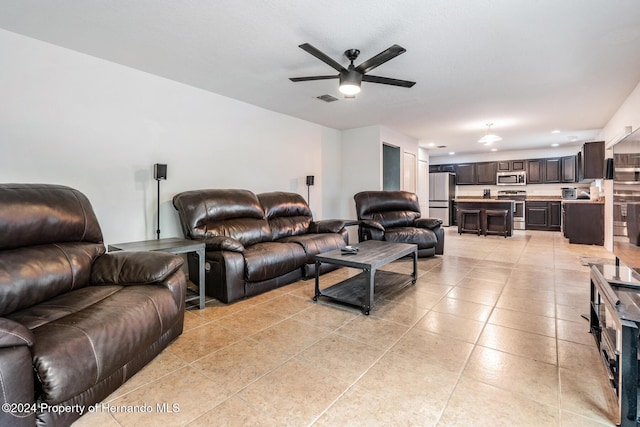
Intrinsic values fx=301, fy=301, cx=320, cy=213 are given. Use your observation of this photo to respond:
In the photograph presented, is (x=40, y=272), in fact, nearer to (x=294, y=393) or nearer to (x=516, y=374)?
(x=294, y=393)

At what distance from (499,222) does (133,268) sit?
7.86 m

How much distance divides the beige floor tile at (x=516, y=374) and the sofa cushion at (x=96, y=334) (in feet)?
6.04

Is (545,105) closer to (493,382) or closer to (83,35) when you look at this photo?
(493,382)

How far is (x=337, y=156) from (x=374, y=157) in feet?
2.65

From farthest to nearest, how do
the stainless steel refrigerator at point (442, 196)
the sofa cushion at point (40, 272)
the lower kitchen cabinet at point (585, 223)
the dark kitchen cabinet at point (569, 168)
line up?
1. the stainless steel refrigerator at point (442, 196)
2. the dark kitchen cabinet at point (569, 168)
3. the lower kitchen cabinet at point (585, 223)
4. the sofa cushion at point (40, 272)

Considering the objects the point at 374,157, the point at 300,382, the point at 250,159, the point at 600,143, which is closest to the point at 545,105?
the point at 600,143

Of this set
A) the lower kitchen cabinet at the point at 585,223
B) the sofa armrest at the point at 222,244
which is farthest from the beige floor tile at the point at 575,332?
the lower kitchen cabinet at the point at 585,223

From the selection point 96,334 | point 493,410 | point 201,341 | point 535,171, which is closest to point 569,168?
point 535,171

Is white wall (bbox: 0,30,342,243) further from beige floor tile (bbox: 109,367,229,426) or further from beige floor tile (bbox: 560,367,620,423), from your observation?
beige floor tile (bbox: 560,367,620,423)

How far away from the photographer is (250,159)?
4.46 m

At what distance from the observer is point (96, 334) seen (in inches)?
56.2

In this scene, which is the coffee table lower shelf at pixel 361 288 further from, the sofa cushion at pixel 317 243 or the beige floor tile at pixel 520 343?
the beige floor tile at pixel 520 343

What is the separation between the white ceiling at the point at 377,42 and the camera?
2.14 m

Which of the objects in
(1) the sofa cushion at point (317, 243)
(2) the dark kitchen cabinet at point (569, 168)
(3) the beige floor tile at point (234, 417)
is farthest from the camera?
(2) the dark kitchen cabinet at point (569, 168)
